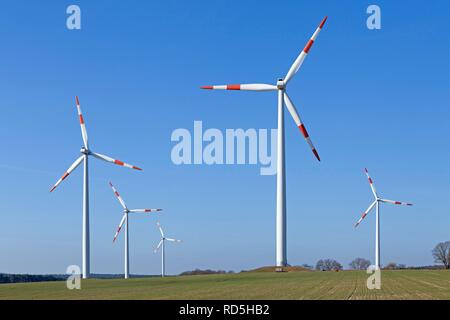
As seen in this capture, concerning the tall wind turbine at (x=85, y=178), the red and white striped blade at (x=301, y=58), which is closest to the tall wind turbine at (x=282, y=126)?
the red and white striped blade at (x=301, y=58)

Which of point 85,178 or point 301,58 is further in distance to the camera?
point 85,178

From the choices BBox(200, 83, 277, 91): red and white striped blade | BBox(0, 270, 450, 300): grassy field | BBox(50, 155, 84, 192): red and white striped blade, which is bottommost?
BBox(0, 270, 450, 300): grassy field

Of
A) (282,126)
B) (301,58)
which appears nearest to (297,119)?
(282,126)

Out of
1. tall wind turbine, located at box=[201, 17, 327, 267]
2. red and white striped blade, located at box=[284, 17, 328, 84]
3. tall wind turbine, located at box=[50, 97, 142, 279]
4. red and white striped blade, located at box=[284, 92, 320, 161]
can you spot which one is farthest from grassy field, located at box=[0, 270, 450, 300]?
tall wind turbine, located at box=[50, 97, 142, 279]

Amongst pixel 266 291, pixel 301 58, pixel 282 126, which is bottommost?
pixel 266 291

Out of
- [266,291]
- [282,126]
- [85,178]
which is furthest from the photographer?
[85,178]

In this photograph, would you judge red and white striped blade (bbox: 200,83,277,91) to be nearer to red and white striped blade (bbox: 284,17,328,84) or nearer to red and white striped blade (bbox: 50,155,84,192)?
red and white striped blade (bbox: 284,17,328,84)

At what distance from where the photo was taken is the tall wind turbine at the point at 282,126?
82.2 m

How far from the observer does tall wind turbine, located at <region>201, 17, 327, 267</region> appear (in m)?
82.2

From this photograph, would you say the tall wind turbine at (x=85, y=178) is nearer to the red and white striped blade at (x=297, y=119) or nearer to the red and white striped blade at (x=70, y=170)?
the red and white striped blade at (x=70, y=170)

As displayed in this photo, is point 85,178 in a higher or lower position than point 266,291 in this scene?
higher

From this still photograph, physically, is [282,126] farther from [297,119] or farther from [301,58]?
[301,58]

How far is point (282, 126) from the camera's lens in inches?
3319
